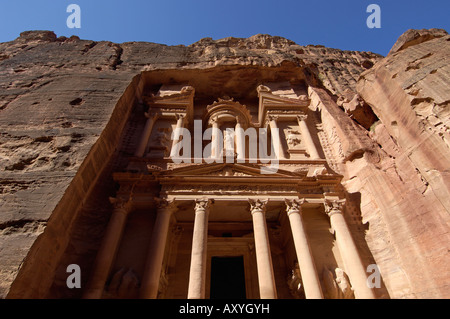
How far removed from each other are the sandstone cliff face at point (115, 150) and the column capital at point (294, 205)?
8.08 feet

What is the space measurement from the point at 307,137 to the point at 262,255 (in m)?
6.81

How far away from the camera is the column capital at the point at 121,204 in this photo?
8.59m

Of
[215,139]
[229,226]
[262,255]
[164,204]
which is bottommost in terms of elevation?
[262,255]

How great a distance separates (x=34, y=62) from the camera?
42.0ft

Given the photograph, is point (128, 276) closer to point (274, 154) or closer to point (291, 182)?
point (291, 182)

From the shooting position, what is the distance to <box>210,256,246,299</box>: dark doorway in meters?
9.24

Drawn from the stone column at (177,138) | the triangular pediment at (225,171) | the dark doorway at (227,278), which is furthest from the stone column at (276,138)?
the dark doorway at (227,278)

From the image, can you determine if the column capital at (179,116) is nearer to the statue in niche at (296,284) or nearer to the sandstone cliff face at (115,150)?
the sandstone cliff face at (115,150)

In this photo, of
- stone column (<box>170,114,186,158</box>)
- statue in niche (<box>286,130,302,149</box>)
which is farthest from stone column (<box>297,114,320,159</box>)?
stone column (<box>170,114,186,158</box>)

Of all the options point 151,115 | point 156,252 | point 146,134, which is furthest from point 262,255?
point 151,115

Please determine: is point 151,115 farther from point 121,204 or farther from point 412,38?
point 412,38

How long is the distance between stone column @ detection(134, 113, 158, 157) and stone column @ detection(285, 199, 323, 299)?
6.72 meters

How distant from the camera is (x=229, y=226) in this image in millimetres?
10664
